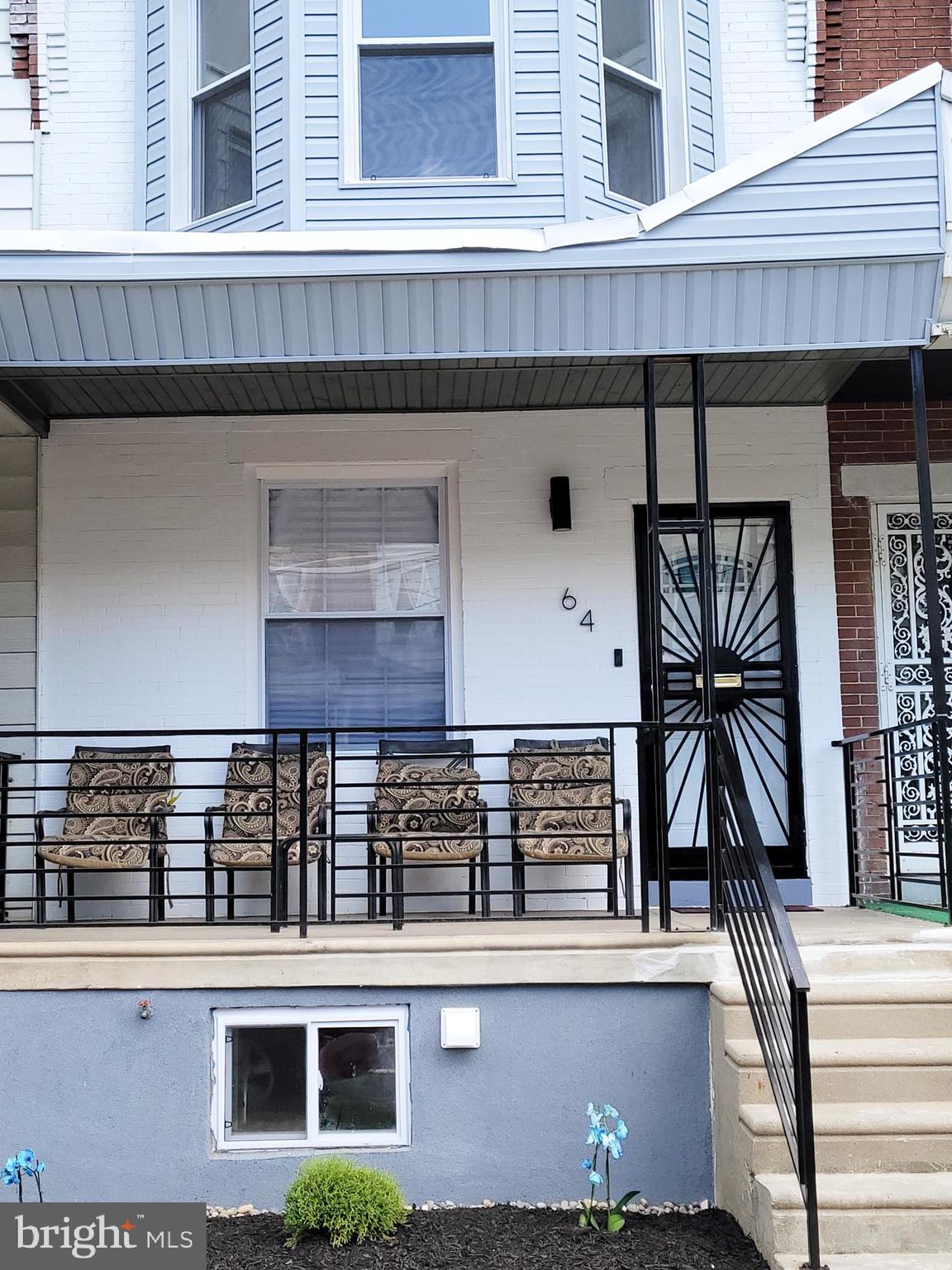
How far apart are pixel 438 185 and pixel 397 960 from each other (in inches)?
135

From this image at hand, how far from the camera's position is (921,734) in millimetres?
6586

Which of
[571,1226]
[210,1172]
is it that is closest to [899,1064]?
[571,1226]

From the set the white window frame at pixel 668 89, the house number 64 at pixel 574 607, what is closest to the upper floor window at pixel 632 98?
the white window frame at pixel 668 89

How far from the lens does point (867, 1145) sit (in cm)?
386

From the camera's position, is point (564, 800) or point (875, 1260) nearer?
point (875, 1260)

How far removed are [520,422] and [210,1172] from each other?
3801 mm

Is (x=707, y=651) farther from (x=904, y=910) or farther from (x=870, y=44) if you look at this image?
(x=870, y=44)

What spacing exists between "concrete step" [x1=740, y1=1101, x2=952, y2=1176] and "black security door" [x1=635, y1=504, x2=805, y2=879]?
2.63 metres

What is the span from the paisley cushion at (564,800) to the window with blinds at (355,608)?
68 cm

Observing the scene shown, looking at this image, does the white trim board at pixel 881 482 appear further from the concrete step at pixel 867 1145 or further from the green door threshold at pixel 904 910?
the concrete step at pixel 867 1145

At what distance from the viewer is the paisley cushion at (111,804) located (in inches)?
221

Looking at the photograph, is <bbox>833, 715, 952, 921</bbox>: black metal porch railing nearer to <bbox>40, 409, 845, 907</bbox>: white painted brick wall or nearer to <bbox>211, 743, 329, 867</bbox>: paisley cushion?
<bbox>40, 409, 845, 907</bbox>: white painted brick wall

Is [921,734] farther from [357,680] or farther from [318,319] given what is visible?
[318,319]

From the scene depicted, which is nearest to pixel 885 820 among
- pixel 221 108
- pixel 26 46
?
pixel 221 108
